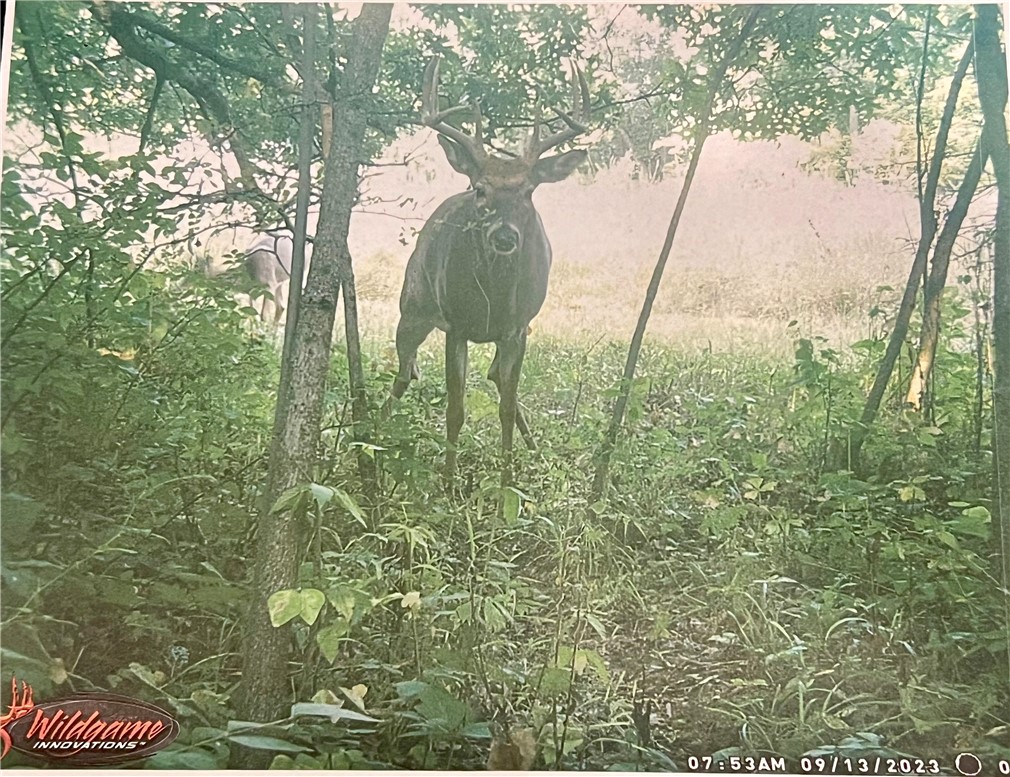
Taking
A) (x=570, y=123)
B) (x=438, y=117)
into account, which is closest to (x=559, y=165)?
(x=570, y=123)

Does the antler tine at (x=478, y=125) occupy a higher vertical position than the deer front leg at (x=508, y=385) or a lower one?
higher

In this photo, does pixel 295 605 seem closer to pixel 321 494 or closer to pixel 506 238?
pixel 321 494

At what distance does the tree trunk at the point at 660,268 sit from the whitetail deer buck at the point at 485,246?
0.33 meters

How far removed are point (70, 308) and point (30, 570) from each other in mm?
793

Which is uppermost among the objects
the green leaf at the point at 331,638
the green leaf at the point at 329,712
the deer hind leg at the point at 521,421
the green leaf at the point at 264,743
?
the deer hind leg at the point at 521,421

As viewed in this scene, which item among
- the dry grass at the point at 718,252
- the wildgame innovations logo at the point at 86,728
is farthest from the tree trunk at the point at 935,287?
the wildgame innovations logo at the point at 86,728

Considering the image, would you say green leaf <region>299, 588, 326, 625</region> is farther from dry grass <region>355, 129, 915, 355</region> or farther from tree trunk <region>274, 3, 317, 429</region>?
dry grass <region>355, 129, 915, 355</region>

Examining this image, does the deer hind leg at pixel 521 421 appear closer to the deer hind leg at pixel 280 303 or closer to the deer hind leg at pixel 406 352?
the deer hind leg at pixel 406 352

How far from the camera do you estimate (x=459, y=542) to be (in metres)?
2.30

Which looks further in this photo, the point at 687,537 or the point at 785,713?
the point at 687,537

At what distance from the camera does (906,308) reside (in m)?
2.46

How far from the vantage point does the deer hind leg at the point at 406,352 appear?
7.86ft

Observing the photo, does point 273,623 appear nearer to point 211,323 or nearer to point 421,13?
point 211,323

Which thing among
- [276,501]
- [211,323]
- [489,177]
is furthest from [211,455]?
[489,177]
